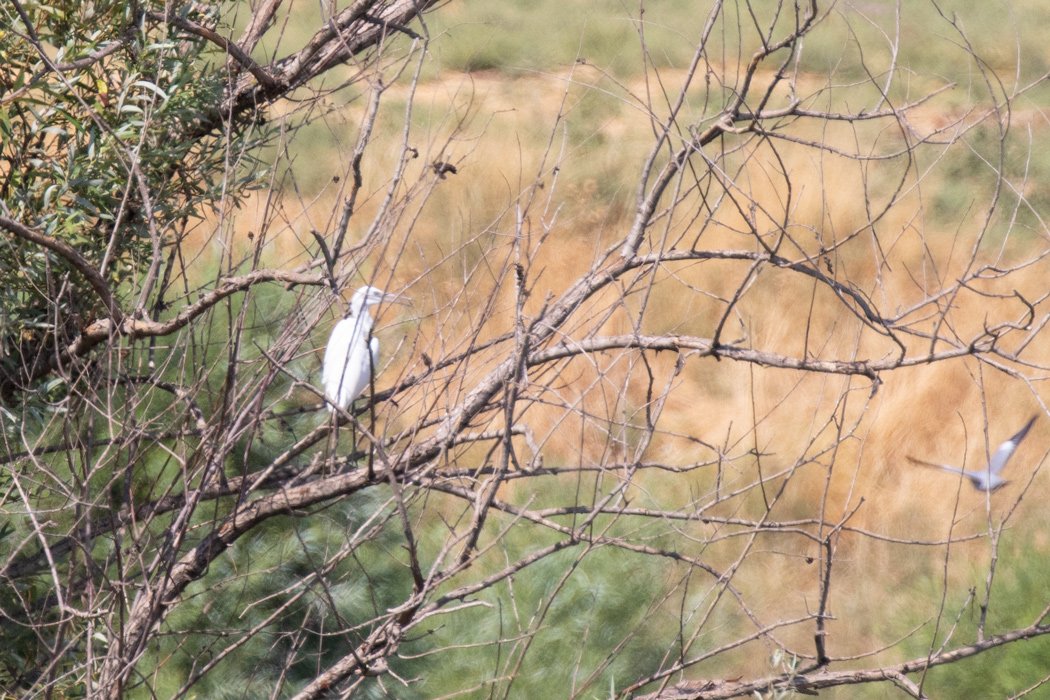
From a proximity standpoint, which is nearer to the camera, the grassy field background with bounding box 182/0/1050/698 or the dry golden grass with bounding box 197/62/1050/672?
the grassy field background with bounding box 182/0/1050/698

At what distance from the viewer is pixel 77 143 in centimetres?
212

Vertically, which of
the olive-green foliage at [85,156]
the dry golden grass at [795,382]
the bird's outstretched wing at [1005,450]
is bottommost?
the olive-green foliage at [85,156]

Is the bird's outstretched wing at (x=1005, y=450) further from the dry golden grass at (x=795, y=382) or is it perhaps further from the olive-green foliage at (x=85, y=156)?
the dry golden grass at (x=795, y=382)

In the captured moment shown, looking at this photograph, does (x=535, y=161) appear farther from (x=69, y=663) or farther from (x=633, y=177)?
(x=69, y=663)

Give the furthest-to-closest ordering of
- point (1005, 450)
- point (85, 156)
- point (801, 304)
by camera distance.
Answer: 1. point (801, 304)
2. point (1005, 450)
3. point (85, 156)

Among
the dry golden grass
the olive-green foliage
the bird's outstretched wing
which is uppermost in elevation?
the dry golden grass

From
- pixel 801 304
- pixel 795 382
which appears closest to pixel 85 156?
pixel 795 382

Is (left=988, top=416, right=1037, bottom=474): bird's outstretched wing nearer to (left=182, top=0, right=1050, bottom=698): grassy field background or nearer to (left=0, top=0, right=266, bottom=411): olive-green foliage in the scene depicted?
(left=182, top=0, right=1050, bottom=698): grassy field background

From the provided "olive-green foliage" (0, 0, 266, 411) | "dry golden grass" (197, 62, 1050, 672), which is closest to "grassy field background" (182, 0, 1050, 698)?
"dry golden grass" (197, 62, 1050, 672)

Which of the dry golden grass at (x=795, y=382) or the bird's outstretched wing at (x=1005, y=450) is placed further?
the dry golden grass at (x=795, y=382)

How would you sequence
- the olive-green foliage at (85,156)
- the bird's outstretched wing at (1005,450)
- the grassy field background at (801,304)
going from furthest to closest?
the grassy field background at (801,304) → the bird's outstretched wing at (1005,450) → the olive-green foliage at (85,156)

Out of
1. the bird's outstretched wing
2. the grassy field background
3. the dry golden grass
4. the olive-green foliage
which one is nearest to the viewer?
the olive-green foliage

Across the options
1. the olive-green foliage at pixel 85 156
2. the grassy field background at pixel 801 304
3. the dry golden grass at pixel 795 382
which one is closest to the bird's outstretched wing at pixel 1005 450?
the grassy field background at pixel 801 304

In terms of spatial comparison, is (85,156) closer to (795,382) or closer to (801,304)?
(795,382)
